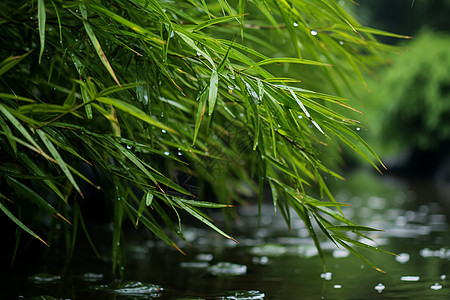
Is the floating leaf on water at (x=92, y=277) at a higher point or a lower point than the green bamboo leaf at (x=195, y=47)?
lower

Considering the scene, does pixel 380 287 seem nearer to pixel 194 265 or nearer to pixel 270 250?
pixel 194 265

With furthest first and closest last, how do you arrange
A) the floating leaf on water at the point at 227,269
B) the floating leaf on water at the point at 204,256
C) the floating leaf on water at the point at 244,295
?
the floating leaf on water at the point at 204,256
the floating leaf on water at the point at 227,269
the floating leaf on water at the point at 244,295

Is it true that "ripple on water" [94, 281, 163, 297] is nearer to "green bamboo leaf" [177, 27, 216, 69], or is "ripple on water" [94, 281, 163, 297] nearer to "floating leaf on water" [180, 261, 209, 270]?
"floating leaf on water" [180, 261, 209, 270]

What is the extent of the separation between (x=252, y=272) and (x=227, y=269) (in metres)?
0.13

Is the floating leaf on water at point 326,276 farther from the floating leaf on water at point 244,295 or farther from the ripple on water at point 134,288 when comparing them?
the ripple on water at point 134,288

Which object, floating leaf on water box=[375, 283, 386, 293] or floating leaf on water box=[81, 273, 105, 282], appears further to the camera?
floating leaf on water box=[81, 273, 105, 282]

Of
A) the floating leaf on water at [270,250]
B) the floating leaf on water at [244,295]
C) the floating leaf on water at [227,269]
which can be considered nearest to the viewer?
the floating leaf on water at [244,295]

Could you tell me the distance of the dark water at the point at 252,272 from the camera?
2.11 m

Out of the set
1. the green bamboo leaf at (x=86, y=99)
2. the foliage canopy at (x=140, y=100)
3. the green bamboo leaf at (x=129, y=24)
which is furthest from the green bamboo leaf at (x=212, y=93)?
the green bamboo leaf at (x=86, y=99)

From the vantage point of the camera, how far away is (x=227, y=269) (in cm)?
262

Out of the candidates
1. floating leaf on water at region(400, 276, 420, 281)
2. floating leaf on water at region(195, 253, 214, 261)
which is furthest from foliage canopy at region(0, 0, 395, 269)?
floating leaf on water at region(195, 253, 214, 261)

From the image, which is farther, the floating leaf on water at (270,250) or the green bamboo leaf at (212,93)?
the floating leaf on water at (270,250)

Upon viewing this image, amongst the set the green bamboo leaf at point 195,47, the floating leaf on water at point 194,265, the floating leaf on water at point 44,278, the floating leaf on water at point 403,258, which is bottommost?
the floating leaf on water at point 44,278

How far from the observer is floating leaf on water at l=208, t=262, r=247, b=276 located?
99.3 inches
